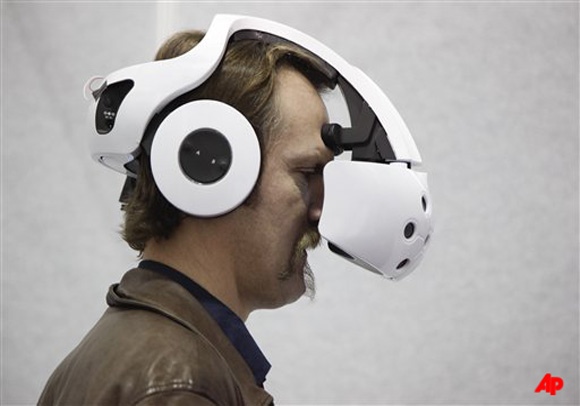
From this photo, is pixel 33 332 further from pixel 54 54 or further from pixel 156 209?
pixel 156 209

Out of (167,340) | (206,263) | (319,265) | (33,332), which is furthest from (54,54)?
(167,340)

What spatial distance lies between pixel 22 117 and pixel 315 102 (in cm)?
131

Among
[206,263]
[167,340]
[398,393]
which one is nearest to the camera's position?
[167,340]

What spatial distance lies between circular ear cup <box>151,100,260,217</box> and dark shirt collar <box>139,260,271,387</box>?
0.07 metres

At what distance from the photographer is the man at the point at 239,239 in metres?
0.82

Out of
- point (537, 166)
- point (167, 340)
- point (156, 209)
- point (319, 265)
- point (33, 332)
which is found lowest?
point (33, 332)

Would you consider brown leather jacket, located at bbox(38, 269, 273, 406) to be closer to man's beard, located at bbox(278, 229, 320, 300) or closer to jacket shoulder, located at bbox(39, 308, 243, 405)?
jacket shoulder, located at bbox(39, 308, 243, 405)

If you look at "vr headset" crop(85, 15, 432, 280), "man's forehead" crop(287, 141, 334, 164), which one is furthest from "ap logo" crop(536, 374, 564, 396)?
"man's forehead" crop(287, 141, 334, 164)

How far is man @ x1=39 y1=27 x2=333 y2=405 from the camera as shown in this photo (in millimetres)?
822

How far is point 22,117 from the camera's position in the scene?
2045 mm

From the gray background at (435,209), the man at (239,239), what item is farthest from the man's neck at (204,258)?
the gray background at (435,209)

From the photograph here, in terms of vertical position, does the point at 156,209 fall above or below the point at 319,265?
below

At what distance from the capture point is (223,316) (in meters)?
0.88

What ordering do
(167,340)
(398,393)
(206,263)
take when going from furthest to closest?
(398,393)
(206,263)
(167,340)
